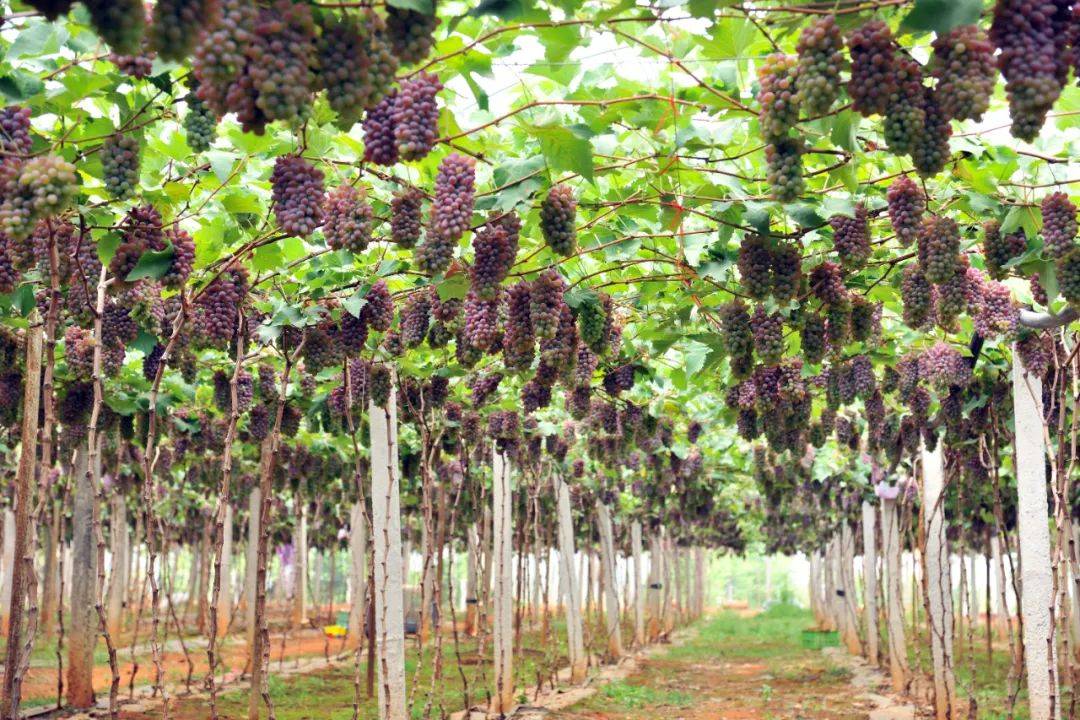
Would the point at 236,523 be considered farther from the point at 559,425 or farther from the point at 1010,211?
the point at 1010,211

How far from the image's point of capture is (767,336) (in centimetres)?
532

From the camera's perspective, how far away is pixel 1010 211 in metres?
4.64

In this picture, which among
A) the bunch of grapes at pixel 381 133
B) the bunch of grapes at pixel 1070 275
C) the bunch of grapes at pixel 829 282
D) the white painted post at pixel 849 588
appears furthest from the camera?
the white painted post at pixel 849 588

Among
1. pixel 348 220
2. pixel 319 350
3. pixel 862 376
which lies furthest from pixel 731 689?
pixel 348 220

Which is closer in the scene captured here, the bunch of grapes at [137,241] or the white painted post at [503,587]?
the bunch of grapes at [137,241]

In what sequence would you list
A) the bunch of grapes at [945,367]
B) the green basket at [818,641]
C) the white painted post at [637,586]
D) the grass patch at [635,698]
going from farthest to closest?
the green basket at [818,641], the white painted post at [637,586], the grass patch at [635,698], the bunch of grapes at [945,367]

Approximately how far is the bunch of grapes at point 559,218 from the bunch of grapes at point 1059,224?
1.94 meters

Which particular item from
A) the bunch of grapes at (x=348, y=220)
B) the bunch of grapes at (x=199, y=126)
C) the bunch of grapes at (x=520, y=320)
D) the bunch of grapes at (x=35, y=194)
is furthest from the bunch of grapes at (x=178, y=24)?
the bunch of grapes at (x=520, y=320)

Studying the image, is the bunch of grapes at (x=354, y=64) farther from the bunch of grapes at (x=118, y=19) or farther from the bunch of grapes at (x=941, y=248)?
the bunch of grapes at (x=941, y=248)

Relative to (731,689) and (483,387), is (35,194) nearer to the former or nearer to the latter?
(483,387)

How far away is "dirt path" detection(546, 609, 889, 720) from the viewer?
467 inches

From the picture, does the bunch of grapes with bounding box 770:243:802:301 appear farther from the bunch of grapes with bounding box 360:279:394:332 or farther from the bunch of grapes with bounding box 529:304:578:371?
the bunch of grapes with bounding box 360:279:394:332

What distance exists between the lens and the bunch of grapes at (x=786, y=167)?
128 inches

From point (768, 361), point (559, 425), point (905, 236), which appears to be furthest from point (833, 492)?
point (905, 236)
